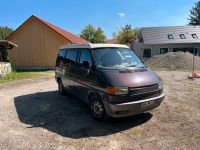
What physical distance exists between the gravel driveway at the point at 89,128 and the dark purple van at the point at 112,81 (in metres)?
0.47

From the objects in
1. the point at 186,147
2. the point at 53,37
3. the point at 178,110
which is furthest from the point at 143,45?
the point at 186,147

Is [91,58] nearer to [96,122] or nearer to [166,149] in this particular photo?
[96,122]

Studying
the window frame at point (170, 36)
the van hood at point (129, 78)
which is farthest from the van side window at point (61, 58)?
the window frame at point (170, 36)

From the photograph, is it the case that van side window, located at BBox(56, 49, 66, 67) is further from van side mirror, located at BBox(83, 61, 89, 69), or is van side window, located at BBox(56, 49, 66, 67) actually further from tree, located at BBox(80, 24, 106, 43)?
tree, located at BBox(80, 24, 106, 43)

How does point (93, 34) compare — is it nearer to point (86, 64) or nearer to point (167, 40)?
point (167, 40)

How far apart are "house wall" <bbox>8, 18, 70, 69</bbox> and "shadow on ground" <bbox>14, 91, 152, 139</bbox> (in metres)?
14.5

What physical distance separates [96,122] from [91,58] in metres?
1.79

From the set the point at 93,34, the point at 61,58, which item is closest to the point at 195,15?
the point at 93,34

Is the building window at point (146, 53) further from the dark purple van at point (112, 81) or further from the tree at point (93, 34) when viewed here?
the dark purple van at point (112, 81)

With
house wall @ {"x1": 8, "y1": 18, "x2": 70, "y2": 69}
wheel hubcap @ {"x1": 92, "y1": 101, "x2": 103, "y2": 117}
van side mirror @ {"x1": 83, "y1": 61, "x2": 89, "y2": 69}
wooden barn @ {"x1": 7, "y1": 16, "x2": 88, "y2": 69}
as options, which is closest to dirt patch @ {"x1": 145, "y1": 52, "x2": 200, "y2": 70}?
wooden barn @ {"x1": 7, "y1": 16, "x2": 88, "y2": 69}

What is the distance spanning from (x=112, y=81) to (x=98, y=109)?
976mm

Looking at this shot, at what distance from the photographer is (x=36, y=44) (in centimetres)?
2291

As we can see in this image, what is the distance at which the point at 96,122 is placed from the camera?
5.93m

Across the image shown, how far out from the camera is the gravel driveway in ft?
15.4
